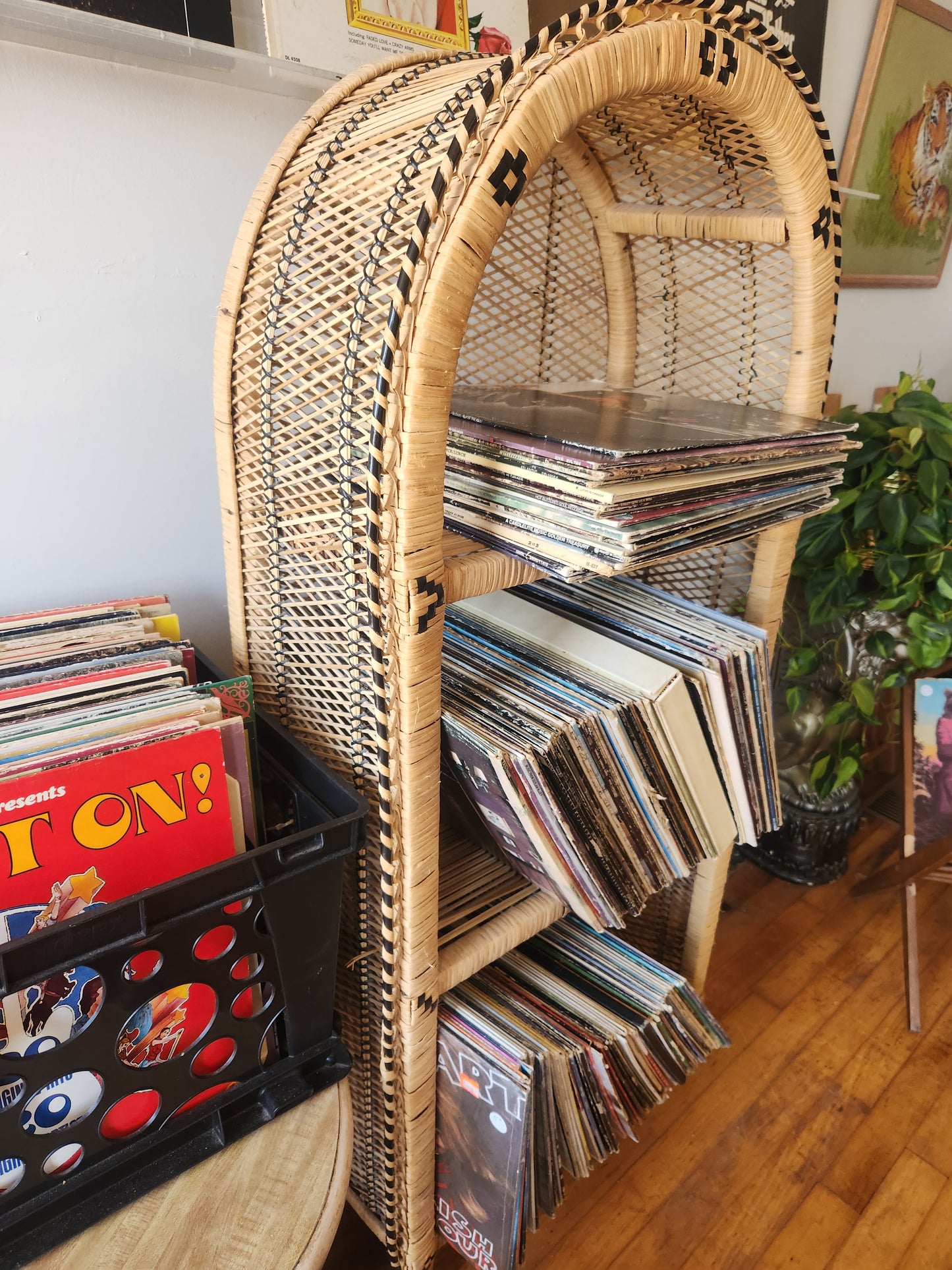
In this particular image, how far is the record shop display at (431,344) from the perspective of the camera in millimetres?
551

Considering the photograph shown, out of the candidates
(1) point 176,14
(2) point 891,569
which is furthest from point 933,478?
(1) point 176,14

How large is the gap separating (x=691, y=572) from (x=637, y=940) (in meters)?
0.65

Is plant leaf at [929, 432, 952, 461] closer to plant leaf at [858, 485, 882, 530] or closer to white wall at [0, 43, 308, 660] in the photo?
plant leaf at [858, 485, 882, 530]

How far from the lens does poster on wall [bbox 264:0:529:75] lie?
2.57ft

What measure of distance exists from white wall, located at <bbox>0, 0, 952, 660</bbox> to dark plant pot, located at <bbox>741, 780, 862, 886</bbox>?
1364 mm

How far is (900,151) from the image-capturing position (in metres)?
1.62

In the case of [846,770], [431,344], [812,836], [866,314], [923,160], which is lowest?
[812,836]

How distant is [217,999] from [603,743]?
1.37ft

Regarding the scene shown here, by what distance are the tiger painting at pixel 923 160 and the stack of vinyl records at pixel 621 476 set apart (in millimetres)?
1194

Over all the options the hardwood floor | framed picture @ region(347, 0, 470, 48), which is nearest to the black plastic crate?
the hardwood floor

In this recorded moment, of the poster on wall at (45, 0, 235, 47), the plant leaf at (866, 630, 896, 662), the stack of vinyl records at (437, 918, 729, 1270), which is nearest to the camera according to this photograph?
the poster on wall at (45, 0, 235, 47)

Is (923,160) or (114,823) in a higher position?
(923,160)

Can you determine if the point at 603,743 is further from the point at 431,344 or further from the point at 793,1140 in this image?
the point at 793,1140

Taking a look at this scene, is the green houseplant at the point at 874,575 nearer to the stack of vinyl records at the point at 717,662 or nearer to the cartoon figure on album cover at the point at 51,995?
the stack of vinyl records at the point at 717,662
